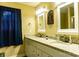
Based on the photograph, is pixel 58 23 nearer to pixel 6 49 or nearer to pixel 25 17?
pixel 25 17

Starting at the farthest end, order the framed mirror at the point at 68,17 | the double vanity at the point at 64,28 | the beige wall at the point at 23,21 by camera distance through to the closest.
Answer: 1. the beige wall at the point at 23,21
2. the framed mirror at the point at 68,17
3. the double vanity at the point at 64,28

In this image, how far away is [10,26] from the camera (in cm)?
→ 407

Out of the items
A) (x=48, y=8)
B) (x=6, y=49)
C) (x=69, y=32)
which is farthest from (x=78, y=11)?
(x=6, y=49)

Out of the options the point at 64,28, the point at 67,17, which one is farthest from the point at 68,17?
the point at 64,28

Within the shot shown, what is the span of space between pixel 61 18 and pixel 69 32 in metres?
0.55

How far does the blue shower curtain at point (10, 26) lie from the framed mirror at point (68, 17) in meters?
1.95

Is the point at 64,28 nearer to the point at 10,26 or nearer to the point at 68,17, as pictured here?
the point at 68,17

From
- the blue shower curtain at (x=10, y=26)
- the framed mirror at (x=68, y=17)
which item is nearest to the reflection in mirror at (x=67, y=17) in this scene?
the framed mirror at (x=68, y=17)

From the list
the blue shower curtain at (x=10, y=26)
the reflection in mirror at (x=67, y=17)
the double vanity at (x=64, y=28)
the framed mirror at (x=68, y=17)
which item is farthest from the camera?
the blue shower curtain at (x=10, y=26)

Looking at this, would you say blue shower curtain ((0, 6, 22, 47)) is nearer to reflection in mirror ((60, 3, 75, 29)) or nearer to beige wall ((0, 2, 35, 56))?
beige wall ((0, 2, 35, 56))

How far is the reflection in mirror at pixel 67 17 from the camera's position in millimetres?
2367

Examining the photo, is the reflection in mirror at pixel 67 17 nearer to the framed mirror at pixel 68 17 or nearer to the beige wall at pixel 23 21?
the framed mirror at pixel 68 17

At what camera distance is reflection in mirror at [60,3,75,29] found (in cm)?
237

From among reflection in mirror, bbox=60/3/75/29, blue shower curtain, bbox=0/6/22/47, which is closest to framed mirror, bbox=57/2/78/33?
reflection in mirror, bbox=60/3/75/29
